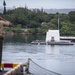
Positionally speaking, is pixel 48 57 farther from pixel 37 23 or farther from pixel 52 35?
pixel 37 23

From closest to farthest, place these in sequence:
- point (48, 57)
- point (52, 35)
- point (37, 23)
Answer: point (48, 57) → point (52, 35) → point (37, 23)

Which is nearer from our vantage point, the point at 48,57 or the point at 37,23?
the point at 48,57

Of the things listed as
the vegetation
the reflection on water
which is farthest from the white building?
the vegetation

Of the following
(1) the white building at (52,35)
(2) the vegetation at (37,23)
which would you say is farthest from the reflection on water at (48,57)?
(2) the vegetation at (37,23)

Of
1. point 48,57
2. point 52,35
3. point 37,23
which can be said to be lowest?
point 48,57

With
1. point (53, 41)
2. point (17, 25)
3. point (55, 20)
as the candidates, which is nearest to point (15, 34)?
point (17, 25)

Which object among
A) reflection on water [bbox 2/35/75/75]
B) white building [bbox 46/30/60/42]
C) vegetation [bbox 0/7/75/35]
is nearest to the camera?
reflection on water [bbox 2/35/75/75]

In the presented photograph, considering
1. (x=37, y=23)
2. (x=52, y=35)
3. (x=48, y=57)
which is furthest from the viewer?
(x=37, y=23)

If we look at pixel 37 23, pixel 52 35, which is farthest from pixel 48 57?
pixel 37 23

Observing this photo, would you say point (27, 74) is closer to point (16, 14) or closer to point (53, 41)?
point (53, 41)

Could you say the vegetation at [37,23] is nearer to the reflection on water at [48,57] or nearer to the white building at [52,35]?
the white building at [52,35]

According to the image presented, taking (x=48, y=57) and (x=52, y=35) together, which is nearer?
(x=48, y=57)

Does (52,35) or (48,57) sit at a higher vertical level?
(52,35)

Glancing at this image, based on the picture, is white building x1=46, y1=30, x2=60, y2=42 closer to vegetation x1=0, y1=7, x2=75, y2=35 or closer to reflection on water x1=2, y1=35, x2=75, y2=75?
reflection on water x1=2, y1=35, x2=75, y2=75
